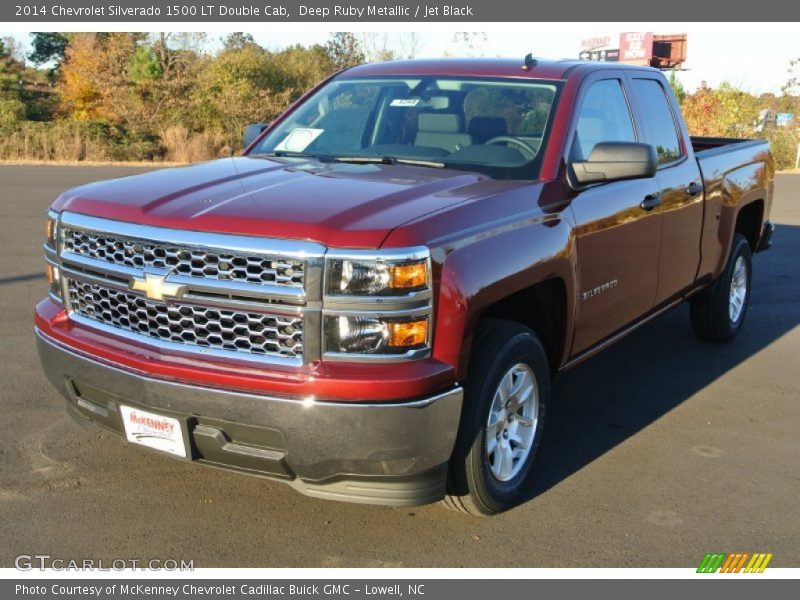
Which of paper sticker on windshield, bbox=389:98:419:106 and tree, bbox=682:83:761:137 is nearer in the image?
paper sticker on windshield, bbox=389:98:419:106

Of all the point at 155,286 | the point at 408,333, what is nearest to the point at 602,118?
the point at 408,333

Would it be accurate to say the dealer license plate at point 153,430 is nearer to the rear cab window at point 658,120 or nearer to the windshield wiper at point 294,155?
the windshield wiper at point 294,155

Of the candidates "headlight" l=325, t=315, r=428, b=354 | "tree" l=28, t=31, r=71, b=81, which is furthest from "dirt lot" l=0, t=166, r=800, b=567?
"tree" l=28, t=31, r=71, b=81

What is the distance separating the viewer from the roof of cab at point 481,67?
483 centimetres

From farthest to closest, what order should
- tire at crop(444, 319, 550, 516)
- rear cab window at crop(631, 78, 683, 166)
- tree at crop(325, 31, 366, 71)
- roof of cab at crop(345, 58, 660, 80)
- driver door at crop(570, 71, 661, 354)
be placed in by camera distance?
tree at crop(325, 31, 366, 71) → rear cab window at crop(631, 78, 683, 166) → roof of cab at crop(345, 58, 660, 80) → driver door at crop(570, 71, 661, 354) → tire at crop(444, 319, 550, 516)

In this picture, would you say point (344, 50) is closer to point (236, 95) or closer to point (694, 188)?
point (236, 95)

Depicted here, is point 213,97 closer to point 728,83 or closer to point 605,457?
point 728,83

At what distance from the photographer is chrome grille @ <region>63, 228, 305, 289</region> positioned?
10.4 ft

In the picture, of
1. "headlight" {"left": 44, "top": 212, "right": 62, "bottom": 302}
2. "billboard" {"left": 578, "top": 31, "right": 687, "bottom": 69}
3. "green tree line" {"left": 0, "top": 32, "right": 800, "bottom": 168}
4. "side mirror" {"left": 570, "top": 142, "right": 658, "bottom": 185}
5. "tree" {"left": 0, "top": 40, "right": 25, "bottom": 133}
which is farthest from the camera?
"billboard" {"left": 578, "top": 31, "right": 687, "bottom": 69}

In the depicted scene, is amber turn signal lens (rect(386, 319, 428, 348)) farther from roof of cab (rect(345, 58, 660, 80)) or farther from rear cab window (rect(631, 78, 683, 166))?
rear cab window (rect(631, 78, 683, 166))

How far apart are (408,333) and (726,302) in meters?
4.24

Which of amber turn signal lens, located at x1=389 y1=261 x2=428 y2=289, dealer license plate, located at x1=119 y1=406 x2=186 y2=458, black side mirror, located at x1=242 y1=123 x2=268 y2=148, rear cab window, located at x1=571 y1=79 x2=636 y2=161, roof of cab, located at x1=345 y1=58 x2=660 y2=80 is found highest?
roof of cab, located at x1=345 y1=58 x2=660 y2=80

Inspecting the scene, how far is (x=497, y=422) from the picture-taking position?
3838 mm

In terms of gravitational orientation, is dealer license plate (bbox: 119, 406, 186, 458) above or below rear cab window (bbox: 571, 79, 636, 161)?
below
